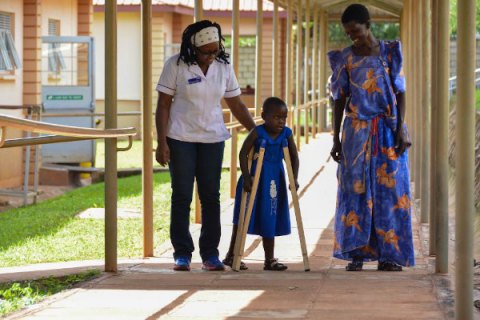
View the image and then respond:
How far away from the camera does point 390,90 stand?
754 cm

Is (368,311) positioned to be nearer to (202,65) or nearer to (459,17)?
(459,17)

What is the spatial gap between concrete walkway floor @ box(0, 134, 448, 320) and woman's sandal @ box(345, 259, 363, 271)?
0.16 feet

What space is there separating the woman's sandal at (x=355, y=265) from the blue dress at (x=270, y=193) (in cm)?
44

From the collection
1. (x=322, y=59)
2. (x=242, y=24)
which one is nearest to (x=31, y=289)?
(x=322, y=59)

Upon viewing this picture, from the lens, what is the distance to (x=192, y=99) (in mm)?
7641

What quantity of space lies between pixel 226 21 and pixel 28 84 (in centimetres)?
1498

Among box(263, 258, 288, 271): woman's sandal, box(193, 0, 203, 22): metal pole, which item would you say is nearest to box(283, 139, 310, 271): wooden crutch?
box(263, 258, 288, 271): woman's sandal

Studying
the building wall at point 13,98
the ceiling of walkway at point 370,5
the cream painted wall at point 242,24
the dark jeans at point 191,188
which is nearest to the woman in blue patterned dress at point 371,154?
the dark jeans at point 191,188

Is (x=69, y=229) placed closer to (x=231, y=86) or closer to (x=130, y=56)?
(x=231, y=86)

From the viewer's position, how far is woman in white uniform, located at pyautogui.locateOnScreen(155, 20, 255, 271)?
25.0 ft

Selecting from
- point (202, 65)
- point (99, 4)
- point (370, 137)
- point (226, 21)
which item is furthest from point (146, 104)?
point (226, 21)

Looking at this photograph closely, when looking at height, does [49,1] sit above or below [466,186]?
above

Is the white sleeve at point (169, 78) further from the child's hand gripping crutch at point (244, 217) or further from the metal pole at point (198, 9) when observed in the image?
the metal pole at point (198, 9)

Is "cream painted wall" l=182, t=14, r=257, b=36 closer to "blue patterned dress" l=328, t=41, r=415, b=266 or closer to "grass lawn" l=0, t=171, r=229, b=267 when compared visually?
"grass lawn" l=0, t=171, r=229, b=267
